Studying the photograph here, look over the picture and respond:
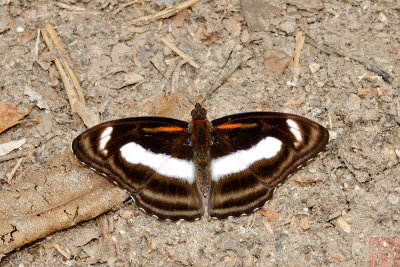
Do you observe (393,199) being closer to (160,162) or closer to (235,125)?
(235,125)

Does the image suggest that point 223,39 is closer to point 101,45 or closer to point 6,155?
point 101,45

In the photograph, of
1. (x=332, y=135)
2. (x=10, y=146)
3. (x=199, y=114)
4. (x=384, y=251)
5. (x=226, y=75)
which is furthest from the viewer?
(x=226, y=75)

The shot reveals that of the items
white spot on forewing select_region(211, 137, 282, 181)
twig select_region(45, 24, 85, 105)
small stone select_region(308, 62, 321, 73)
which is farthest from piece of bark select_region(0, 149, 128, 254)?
small stone select_region(308, 62, 321, 73)

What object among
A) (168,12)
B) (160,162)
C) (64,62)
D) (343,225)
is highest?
(168,12)

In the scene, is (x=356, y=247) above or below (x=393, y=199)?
below

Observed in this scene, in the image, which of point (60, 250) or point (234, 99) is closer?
point (60, 250)

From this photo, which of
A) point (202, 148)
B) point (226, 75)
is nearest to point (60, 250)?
point (202, 148)

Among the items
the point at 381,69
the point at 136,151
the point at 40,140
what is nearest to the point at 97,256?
the point at 136,151

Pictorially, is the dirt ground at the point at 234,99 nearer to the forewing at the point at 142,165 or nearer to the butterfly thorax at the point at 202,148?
the forewing at the point at 142,165

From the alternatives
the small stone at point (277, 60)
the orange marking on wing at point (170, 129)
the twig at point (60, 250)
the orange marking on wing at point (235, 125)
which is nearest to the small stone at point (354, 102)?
the small stone at point (277, 60)
